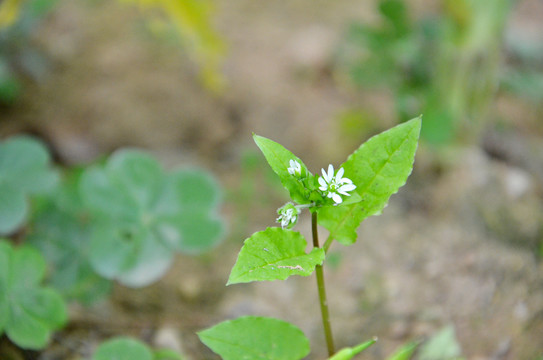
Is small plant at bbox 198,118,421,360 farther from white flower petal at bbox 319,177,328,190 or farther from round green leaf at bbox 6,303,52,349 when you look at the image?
round green leaf at bbox 6,303,52,349

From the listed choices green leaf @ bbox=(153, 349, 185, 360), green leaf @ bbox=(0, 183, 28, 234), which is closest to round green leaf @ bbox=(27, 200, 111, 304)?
green leaf @ bbox=(0, 183, 28, 234)

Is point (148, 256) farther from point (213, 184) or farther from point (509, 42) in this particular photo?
point (509, 42)

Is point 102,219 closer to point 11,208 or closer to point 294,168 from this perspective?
point 11,208

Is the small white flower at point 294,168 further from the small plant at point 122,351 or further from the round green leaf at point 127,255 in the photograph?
the round green leaf at point 127,255

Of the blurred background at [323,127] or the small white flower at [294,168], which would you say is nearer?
the small white flower at [294,168]

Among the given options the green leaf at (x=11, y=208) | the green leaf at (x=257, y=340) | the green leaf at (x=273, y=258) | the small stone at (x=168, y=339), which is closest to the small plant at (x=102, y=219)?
the green leaf at (x=11, y=208)
